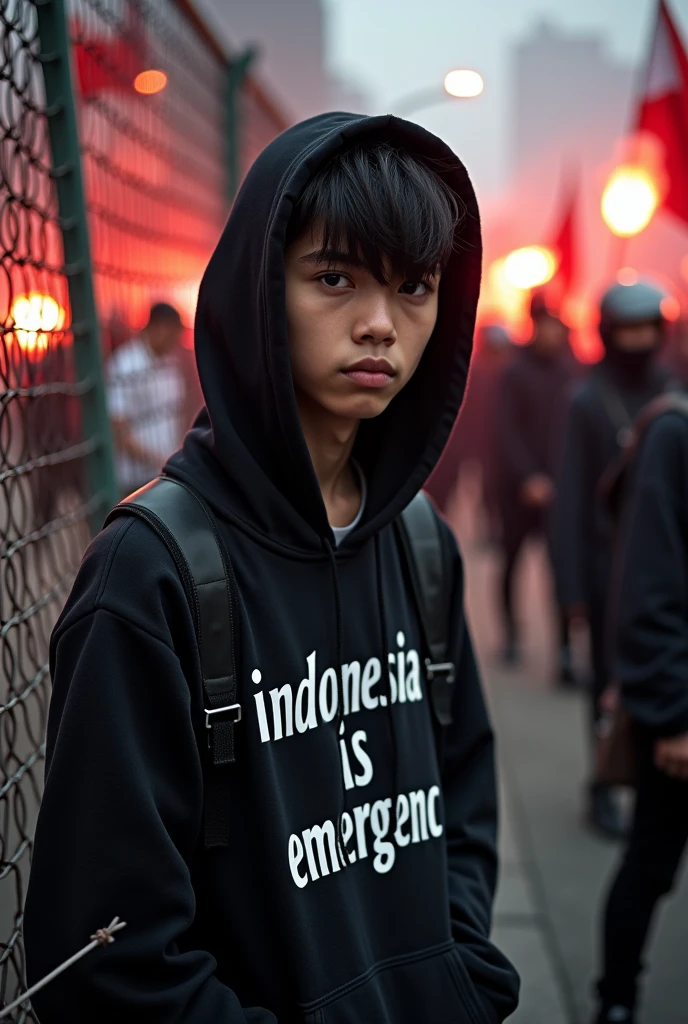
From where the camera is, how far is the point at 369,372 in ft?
5.23

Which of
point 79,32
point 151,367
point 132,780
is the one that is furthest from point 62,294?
point 151,367

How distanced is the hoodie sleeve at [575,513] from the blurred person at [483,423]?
169 inches

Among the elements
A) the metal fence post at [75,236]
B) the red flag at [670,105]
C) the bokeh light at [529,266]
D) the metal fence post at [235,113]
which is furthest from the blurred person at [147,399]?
the bokeh light at [529,266]

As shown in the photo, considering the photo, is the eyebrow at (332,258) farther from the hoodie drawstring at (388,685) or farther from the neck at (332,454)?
the hoodie drawstring at (388,685)

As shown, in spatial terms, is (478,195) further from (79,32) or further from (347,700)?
(79,32)

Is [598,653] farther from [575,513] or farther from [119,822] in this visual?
[119,822]

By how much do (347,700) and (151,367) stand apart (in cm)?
286

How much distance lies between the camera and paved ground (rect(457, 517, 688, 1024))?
3.55 meters

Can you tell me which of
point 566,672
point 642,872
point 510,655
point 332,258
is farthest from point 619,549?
point 510,655

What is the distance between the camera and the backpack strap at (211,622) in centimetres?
143

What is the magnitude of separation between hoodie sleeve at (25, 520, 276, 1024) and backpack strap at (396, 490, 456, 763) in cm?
55

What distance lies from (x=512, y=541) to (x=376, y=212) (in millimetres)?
6332

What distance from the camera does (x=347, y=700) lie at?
5.50ft

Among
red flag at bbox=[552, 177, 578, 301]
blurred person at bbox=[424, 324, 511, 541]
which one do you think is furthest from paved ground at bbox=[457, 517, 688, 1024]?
red flag at bbox=[552, 177, 578, 301]
